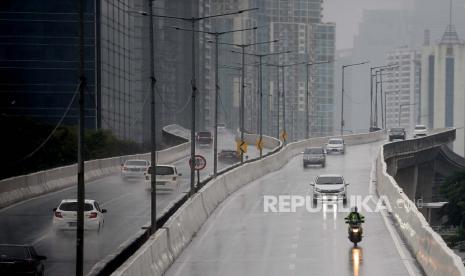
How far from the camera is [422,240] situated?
33.9m

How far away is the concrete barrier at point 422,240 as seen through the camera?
25.9 meters

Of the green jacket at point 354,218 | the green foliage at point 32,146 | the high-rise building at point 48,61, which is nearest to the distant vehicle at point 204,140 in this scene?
the high-rise building at point 48,61

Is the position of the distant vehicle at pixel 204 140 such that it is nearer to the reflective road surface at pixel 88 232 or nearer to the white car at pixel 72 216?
the reflective road surface at pixel 88 232

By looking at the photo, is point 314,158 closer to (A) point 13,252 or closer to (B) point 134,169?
(B) point 134,169

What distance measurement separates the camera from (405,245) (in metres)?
39.2

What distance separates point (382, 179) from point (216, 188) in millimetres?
9962

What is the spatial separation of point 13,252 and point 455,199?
309 ft

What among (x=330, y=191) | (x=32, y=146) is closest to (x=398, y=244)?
(x=330, y=191)

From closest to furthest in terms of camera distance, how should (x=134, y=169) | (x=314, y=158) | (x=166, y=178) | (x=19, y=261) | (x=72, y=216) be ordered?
(x=19, y=261) < (x=72, y=216) < (x=166, y=178) < (x=134, y=169) < (x=314, y=158)

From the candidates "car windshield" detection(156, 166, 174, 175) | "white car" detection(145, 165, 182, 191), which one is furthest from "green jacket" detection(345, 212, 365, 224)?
"car windshield" detection(156, 166, 174, 175)

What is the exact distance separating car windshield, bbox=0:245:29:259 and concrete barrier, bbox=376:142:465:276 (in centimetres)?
961

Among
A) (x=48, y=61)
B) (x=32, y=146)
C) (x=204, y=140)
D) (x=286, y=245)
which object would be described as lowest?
(x=204, y=140)

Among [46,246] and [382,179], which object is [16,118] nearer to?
[382,179]

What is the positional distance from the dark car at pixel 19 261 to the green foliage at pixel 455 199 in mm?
89540
